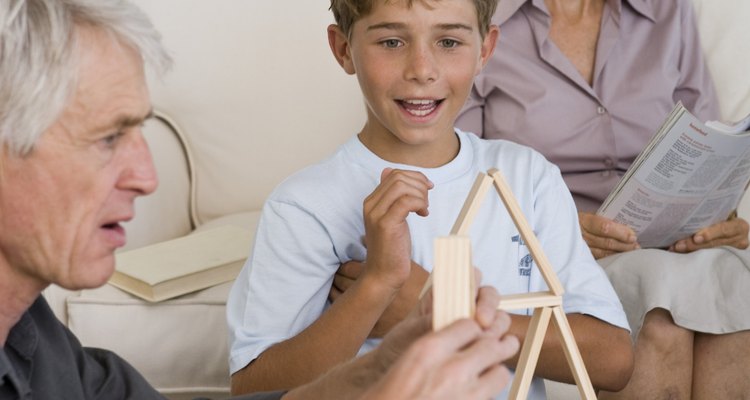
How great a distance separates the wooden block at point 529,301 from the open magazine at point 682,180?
625mm

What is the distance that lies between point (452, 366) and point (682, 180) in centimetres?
101

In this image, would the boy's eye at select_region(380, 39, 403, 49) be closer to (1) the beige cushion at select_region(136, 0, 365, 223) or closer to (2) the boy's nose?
(2) the boy's nose

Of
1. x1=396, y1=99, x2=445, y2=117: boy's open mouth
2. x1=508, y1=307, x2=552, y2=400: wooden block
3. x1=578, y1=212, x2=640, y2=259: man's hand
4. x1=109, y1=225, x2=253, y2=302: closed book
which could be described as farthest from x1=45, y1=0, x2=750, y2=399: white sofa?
x1=508, y1=307, x2=552, y2=400: wooden block

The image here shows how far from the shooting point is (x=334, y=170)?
1556 mm

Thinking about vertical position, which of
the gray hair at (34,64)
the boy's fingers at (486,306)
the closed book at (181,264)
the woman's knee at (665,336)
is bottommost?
the closed book at (181,264)

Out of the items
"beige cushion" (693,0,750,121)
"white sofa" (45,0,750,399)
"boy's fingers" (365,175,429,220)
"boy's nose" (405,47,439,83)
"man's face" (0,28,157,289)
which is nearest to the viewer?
"man's face" (0,28,157,289)

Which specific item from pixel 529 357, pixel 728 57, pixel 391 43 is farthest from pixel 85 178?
pixel 728 57

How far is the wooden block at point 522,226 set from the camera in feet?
3.73

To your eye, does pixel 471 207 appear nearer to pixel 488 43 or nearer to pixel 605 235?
pixel 488 43

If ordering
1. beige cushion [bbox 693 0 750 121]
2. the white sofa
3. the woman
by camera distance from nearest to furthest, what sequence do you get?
the woman
beige cushion [bbox 693 0 750 121]
the white sofa

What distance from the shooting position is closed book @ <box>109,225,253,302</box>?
200 centimetres

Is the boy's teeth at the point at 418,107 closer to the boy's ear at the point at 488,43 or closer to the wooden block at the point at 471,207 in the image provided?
the boy's ear at the point at 488,43

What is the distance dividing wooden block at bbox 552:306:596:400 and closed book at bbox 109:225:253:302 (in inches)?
37.4

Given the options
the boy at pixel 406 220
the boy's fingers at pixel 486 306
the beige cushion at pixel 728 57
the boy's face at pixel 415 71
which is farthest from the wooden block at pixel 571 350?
the beige cushion at pixel 728 57
